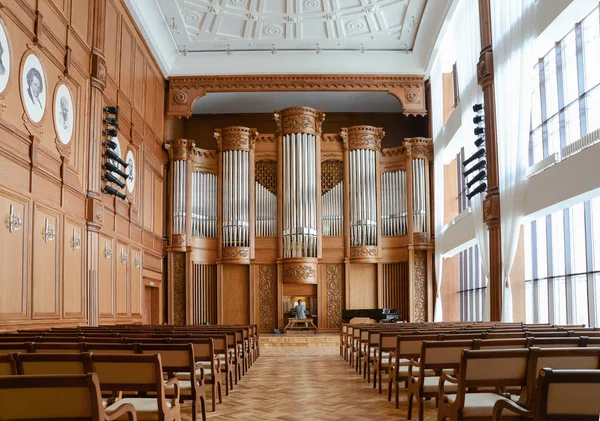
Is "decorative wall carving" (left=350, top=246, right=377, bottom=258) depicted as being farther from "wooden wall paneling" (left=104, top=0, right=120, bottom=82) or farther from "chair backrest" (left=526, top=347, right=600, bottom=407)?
"chair backrest" (left=526, top=347, right=600, bottom=407)

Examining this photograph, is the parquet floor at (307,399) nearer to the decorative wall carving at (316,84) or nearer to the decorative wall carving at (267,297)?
the decorative wall carving at (267,297)

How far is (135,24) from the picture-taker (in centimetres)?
1421

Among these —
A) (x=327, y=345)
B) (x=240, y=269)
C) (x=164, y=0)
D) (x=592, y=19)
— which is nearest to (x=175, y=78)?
(x=164, y=0)

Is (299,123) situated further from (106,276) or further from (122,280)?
(106,276)

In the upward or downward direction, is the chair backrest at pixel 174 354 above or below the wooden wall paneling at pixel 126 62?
below

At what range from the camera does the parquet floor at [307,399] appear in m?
5.51

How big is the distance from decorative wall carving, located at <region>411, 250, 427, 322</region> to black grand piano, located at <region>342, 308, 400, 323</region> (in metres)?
1.52

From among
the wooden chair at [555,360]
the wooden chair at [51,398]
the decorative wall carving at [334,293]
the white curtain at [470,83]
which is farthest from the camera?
the decorative wall carving at [334,293]

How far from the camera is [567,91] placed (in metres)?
9.95

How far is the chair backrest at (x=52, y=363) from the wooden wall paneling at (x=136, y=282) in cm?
999

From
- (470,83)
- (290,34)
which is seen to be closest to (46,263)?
(470,83)

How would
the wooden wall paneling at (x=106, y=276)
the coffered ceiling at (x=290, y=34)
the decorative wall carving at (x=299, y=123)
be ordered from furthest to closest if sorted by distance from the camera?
the decorative wall carving at (x=299, y=123)
the coffered ceiling at (x=290, y=34)
the wooden wall paneling at (x=106, y=276)

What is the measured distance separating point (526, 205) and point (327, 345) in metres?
6.06

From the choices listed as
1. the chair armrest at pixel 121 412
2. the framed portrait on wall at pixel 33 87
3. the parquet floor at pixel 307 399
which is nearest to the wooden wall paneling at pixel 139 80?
the framed portrait on wall at pixel 33 87
